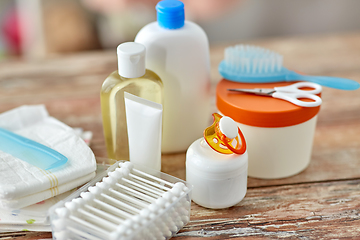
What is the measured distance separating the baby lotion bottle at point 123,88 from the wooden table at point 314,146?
8cm

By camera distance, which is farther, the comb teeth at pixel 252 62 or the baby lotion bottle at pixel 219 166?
the comb teeth at pixel 252 62

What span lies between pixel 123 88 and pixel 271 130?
0.68 ft

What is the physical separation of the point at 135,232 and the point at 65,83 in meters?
0.54

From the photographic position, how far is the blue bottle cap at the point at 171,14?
0.57 metres

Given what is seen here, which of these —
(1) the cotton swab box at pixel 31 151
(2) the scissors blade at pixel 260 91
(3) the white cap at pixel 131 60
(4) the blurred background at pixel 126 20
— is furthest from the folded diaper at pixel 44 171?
(4) the blurred background at pixel 126 20

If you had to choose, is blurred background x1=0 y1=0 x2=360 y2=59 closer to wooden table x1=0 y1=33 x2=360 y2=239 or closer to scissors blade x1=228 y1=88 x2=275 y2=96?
wooden table x1=0 y1=33 x2=360 y2=239

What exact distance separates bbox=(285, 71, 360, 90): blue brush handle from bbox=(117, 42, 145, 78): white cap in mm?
229

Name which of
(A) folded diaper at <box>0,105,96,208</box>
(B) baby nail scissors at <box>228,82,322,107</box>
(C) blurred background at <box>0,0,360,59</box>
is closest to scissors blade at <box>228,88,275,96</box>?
(B) baby nail scissors at <box>228,82,322,107</box>

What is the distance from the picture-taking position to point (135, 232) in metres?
0.42

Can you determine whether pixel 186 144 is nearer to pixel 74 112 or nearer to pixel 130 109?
pixel 130 109

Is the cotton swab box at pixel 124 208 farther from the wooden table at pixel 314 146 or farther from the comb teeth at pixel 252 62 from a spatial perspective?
the comb teeth at pixel 252 62

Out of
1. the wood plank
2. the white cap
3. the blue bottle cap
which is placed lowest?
the wood plank

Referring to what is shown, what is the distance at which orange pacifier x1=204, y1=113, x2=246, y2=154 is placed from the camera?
1.61 feet

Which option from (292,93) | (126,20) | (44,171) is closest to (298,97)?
(292,93)
